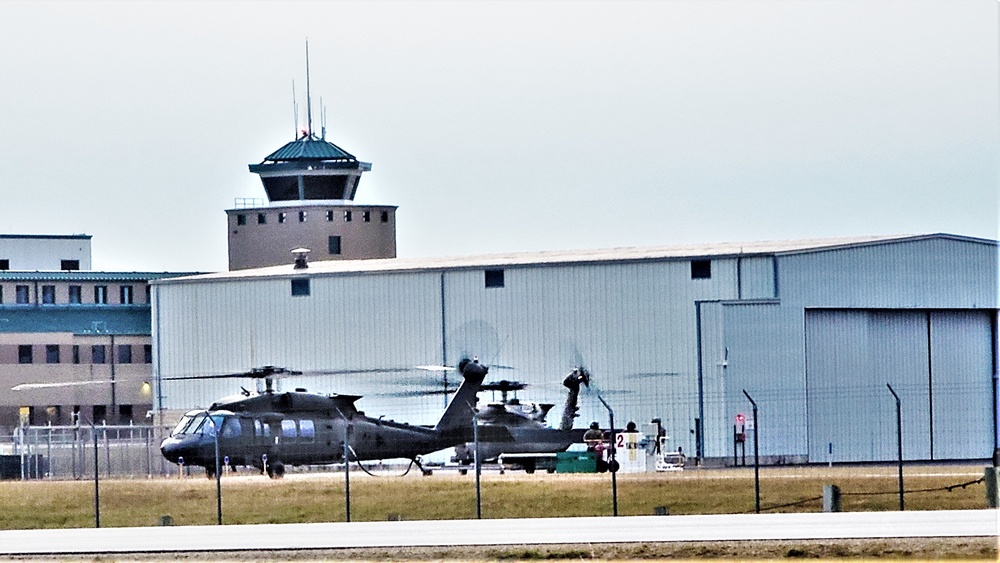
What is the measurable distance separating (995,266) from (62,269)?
59.9 meters

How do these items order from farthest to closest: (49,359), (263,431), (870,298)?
(49,359) → (870,298) → (263,431)

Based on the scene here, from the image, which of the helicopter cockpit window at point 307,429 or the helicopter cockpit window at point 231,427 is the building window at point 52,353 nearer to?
the helicopter cockpit window at point 307,429

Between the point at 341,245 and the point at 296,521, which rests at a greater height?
the point at 341,245

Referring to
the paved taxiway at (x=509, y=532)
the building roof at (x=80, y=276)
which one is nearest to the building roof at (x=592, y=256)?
the building roof at (x=80, y=276)

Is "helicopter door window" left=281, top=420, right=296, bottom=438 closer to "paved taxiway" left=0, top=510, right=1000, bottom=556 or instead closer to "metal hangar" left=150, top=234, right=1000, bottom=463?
"metal hangar" left=150, top=234, right=1000, bottom=463

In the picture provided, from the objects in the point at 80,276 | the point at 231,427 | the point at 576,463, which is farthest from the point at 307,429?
the point at 80,276

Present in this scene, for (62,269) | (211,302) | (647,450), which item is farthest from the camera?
(62,269)

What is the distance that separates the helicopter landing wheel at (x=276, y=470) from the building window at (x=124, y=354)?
38.7 metres

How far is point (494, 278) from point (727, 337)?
913cm

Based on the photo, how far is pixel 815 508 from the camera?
45281 mm

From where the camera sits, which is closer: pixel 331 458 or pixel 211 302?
pixel 331 458

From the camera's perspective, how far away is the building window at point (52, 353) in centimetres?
10162

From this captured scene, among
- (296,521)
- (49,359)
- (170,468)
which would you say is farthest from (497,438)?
(49,359)

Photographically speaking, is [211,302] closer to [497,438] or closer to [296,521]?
[497,438]
